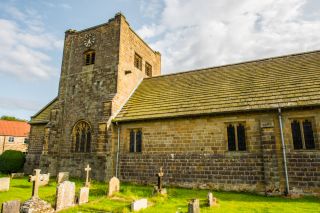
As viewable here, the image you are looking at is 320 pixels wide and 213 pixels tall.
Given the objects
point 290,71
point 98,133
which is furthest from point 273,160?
point 98,133

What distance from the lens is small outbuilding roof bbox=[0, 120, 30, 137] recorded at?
45781mm

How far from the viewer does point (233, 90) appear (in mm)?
15617

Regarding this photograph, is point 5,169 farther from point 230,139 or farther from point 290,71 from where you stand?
point 290,71

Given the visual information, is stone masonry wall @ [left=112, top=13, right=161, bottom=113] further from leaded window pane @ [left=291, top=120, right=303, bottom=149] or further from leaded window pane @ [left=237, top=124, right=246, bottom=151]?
leaded window pane @ [left=291, top=120, right=303, bottom=149]

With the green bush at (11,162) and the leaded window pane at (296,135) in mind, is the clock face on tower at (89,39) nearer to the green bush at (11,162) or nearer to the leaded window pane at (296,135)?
the green bush at (11,162)

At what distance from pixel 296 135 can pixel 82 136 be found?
14657 mm

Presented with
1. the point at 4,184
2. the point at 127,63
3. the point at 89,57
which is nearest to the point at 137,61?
the point at 127,63

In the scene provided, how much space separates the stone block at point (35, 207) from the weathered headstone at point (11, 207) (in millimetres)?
497

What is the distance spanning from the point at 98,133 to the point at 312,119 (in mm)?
13195

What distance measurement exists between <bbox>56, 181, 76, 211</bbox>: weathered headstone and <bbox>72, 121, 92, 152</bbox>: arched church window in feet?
27.0

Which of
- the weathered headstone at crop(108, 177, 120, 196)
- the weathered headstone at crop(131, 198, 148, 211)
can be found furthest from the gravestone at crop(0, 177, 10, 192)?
the weathered headstone at crop(131, 198, 148, 211)

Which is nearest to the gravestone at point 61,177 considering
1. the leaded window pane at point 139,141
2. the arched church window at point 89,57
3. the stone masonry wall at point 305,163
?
the leaded window pane at point 139,141

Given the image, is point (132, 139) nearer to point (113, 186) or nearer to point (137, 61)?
point (113, 186)

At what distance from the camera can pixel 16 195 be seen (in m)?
11.6
